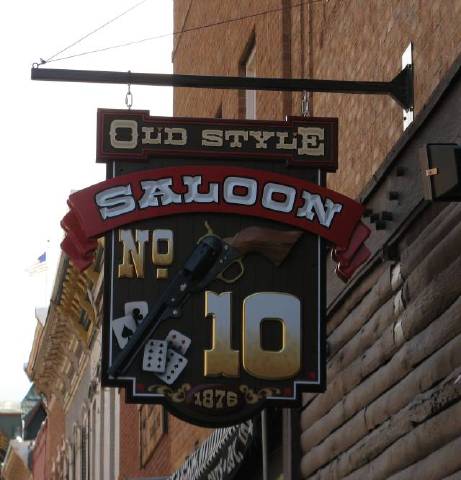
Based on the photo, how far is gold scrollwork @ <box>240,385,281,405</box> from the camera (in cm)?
1000

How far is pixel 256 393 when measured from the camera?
394 inches

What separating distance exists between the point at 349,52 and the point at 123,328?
4.31m

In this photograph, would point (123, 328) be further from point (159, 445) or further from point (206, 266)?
point (159, 445)

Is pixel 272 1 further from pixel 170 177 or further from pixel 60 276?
pixel 60 276

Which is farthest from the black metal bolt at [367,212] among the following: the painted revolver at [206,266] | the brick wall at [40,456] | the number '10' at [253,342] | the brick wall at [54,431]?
the brick wall at [40,456]

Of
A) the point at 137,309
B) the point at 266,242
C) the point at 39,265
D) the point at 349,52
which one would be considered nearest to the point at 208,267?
the point at 266,242

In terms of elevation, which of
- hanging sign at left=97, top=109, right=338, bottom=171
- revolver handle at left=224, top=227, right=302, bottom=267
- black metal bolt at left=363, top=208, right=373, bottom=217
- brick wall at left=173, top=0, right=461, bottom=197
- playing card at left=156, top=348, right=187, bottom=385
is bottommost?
playing card at left=156, top=348, right=187, bottom=385

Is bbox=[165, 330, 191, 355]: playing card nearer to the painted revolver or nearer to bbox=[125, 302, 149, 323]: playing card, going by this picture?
the painted revolver

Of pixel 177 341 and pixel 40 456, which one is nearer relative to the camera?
pixel 177 341

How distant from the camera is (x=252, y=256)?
1033 centimetres

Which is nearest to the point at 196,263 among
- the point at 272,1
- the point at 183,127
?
the point at 183,127

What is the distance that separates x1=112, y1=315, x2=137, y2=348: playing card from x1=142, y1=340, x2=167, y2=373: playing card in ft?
0.48

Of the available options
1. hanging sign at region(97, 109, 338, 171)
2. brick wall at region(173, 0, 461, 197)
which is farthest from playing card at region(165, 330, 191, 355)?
brick wall at region(173, 0, 461, 197)

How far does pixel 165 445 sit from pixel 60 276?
8.87 metres
